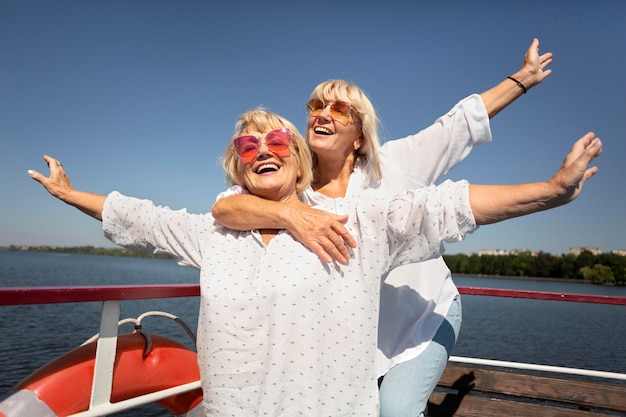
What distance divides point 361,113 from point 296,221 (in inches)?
29.6

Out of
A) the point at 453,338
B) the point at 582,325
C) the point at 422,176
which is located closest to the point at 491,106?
the point at 422,176

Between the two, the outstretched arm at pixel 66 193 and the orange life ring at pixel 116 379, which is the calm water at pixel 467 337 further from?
the outstretched arm at pixel 66 193

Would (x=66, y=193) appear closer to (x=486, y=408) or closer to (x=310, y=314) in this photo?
(x=310, y=314)

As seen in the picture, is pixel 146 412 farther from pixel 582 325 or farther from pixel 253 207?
pixel 582 325

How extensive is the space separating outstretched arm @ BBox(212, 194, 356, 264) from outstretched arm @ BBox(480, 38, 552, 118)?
37.1 inches

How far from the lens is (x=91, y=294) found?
4.71 feet

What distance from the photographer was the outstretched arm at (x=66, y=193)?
155cm

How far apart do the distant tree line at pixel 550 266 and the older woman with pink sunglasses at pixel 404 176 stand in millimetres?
67034

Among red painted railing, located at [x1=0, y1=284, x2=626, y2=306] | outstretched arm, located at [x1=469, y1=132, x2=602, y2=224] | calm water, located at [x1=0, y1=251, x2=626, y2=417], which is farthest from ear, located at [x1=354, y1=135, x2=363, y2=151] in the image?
calm water, located at [x1=0, y1=251, x2=626, y2=417]

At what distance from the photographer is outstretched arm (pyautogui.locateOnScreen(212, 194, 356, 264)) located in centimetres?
122

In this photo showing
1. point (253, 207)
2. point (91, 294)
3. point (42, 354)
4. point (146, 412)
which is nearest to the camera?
point (253, 207)

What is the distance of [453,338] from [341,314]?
26.5 inches

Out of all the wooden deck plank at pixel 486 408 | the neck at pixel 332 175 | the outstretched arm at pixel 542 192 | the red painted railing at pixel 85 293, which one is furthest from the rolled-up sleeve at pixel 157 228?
the wooden deck plank at pixel 486 408

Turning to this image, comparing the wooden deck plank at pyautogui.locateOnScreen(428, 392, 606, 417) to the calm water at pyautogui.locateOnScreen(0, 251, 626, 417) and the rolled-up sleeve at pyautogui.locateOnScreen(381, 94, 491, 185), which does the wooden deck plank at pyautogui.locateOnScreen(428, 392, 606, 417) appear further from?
the calm water at pyautogui.locateOnScreen(0, 251, 626, 417)
